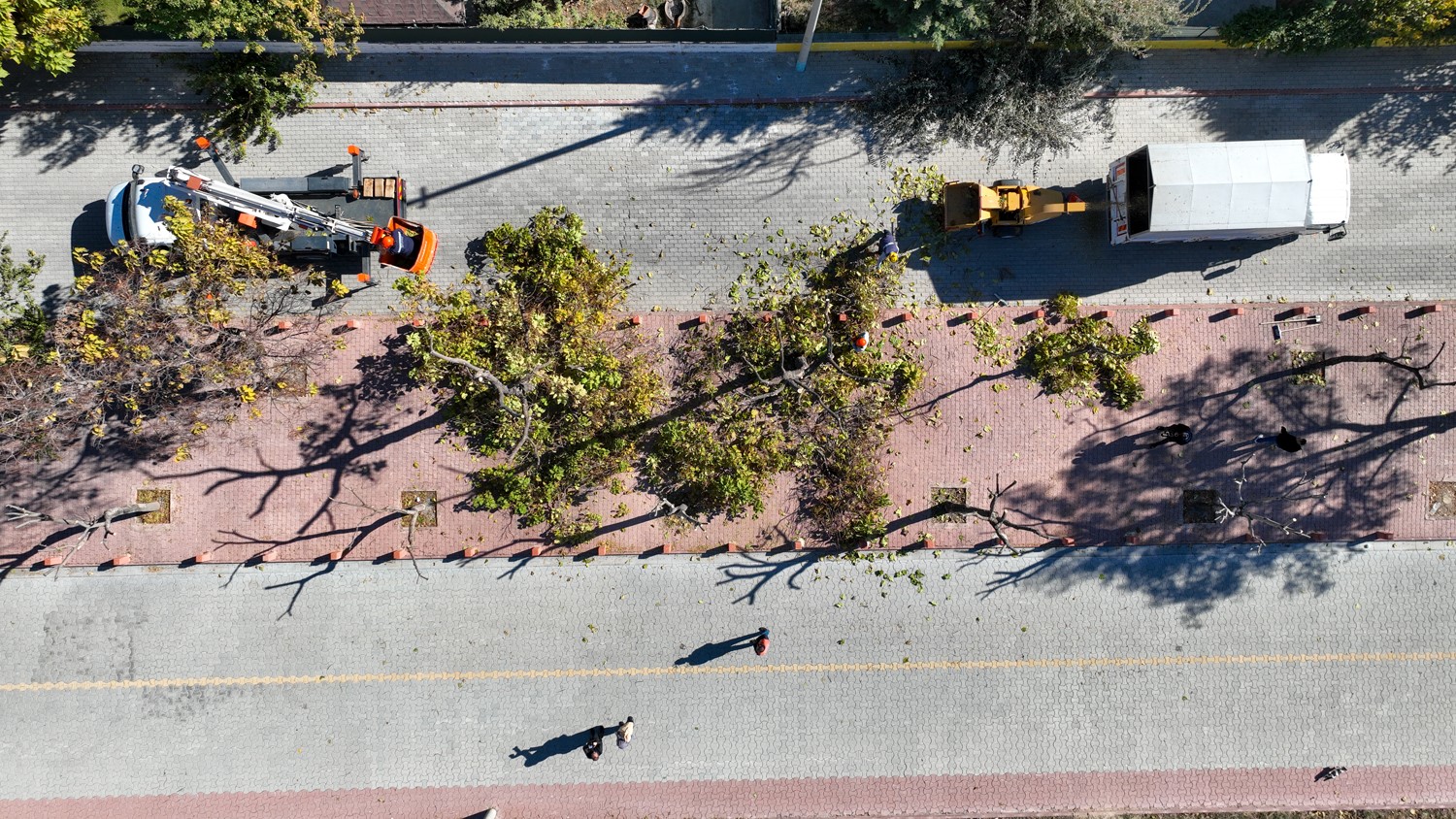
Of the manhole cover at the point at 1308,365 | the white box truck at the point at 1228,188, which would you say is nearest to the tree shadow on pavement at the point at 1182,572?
the manhole cover at the point at 1308,365

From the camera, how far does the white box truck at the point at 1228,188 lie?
581 inches

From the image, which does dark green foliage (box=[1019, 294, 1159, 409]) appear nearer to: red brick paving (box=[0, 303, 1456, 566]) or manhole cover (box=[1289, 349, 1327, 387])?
red brick paving (box=[0, 303, 1456, 566])

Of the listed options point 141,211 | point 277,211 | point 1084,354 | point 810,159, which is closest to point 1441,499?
point 1084,354

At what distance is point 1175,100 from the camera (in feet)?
53.4

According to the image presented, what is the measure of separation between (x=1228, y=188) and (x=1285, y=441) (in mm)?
5362

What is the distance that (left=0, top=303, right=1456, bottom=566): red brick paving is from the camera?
16.0 metres

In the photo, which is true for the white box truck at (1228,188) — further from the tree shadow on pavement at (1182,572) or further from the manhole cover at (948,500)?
the tree shadow on pavement at (1182,572)

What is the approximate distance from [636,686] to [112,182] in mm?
14846

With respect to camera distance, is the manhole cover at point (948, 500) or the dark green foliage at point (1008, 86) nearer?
the dark green foliage at point (1008, 86)

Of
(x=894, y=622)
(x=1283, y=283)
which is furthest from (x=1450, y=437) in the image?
(x=894, y=622)

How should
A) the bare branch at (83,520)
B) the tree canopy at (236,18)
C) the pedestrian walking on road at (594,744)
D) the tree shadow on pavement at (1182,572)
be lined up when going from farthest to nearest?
the tree shadow on pavement at (1182,572) → the pedestrian walking on road at (594,744) → the bare branch at (83,520) → the tree canopy at (236,18)

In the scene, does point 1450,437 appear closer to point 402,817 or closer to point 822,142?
point 822,142

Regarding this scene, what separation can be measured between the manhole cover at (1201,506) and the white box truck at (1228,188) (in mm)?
5346

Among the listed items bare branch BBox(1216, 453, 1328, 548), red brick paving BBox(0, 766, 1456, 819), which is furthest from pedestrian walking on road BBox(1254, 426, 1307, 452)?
red brick paving BBox(0, 766, 1456, 819)
